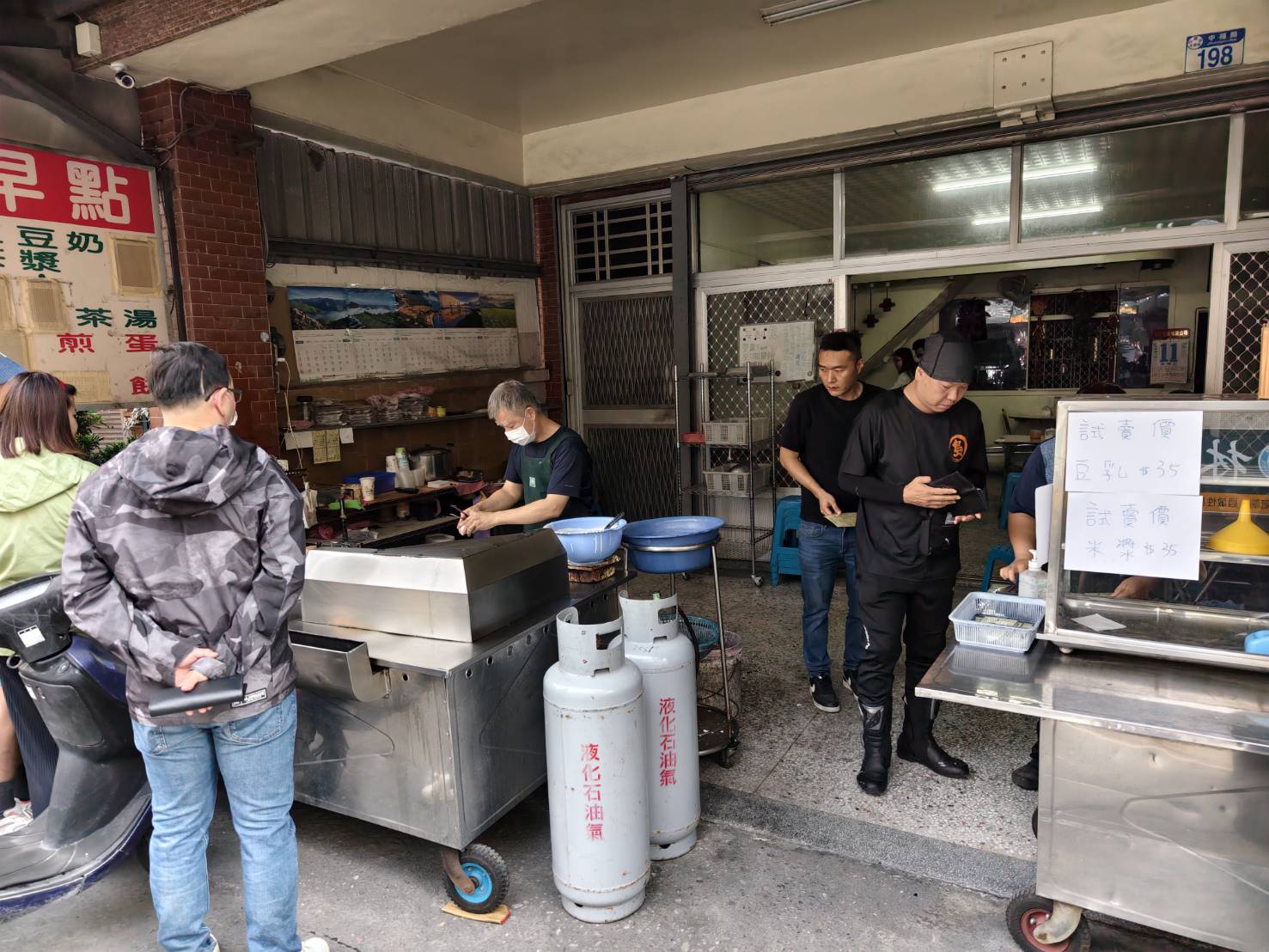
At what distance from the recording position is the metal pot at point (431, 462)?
18.6 feet

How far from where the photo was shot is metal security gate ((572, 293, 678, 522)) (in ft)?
22.0

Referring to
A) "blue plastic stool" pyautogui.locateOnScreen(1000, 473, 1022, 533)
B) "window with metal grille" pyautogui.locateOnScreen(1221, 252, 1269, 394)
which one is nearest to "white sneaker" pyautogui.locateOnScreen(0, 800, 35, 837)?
"window with metal grille" pyautogui.locateOnScreen(1221, 252, 1269, 394)

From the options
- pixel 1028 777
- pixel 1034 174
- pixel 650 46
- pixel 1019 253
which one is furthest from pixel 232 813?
pixel 1034 174

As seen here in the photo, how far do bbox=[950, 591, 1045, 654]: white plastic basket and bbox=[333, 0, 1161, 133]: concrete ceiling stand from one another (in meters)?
3.61

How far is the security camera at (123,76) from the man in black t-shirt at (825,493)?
3.77 m

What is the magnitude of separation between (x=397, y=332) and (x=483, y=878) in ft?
13.4

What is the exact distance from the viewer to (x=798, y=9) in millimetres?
4473

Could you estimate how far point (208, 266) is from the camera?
14.6 ft

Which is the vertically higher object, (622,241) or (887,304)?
(622,241)

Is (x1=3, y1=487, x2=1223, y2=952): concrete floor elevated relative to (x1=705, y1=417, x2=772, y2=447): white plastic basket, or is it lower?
lower

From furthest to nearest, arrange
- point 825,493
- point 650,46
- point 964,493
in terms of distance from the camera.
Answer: point 650,46
point 825,493
point 964,493

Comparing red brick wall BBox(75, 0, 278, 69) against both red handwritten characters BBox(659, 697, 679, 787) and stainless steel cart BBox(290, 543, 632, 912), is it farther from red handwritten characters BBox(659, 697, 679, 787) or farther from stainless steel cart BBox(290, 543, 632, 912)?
red handwritten characters BBox(659, 697, 679, 787)

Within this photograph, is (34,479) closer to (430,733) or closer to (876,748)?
(430,733)

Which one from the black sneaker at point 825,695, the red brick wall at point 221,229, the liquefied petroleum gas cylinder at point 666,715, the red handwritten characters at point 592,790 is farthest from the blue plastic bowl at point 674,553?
the red brick wall at point 221,229
